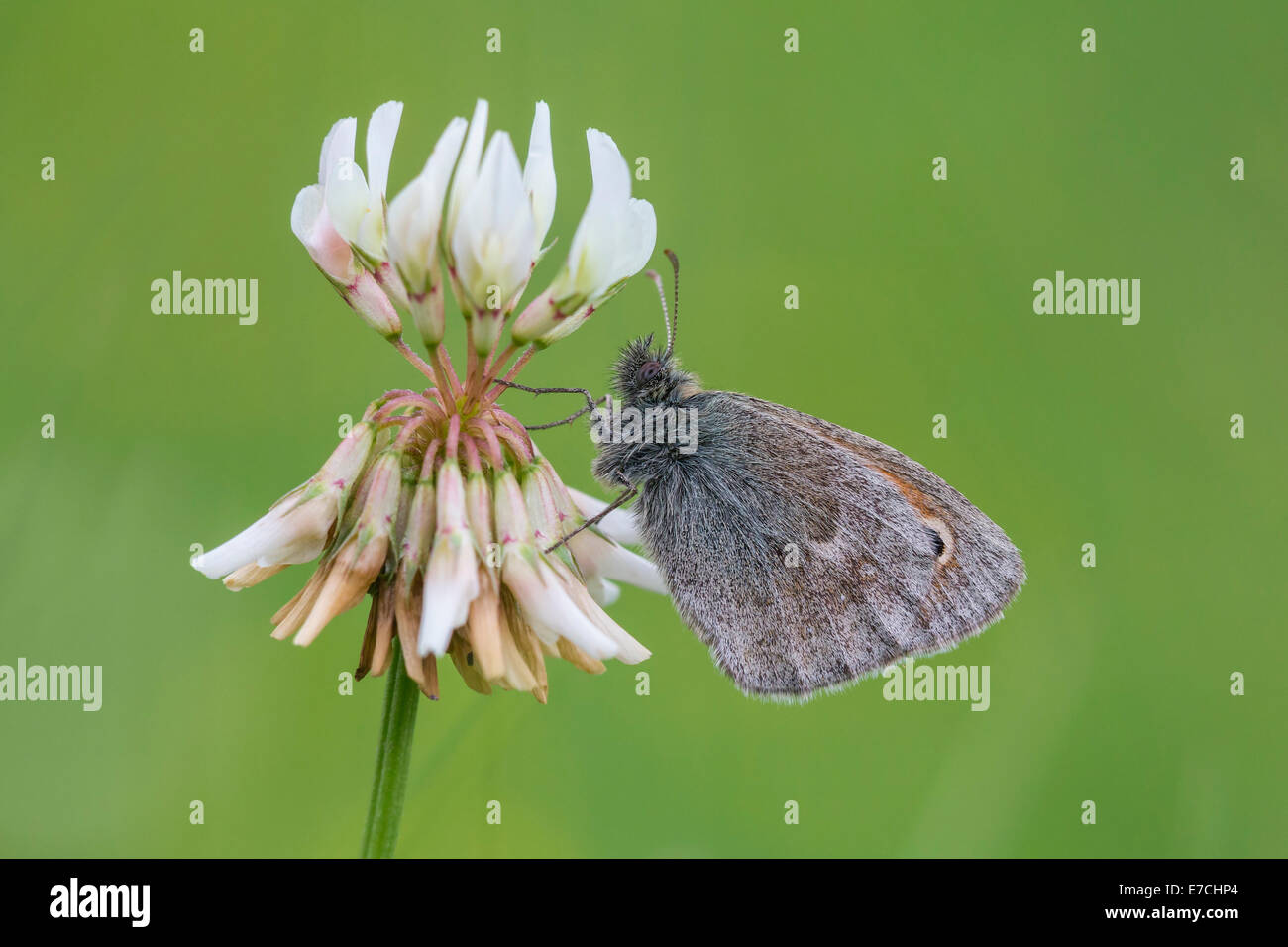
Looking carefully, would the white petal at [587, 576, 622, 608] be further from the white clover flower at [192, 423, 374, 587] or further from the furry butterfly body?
the white clover flower at [192, 423, 374, 587]

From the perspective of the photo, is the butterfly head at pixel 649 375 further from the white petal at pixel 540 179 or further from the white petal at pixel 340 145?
the white petal at pixel 340 145

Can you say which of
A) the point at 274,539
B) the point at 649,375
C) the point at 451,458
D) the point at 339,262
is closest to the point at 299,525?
the point at 274,539

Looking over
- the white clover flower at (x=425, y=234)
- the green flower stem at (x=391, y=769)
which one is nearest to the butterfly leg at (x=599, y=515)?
the green flower stem at (x=391, y=769)

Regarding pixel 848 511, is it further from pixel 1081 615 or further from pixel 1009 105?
pixel 1009 105

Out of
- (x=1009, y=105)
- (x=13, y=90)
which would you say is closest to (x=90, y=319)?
(x=13, y=90)

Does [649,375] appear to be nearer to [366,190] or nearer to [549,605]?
[366,190]

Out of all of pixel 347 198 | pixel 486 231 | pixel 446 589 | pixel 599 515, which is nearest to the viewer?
pixel 446 589

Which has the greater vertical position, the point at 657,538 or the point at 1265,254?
the point at 1265,254
